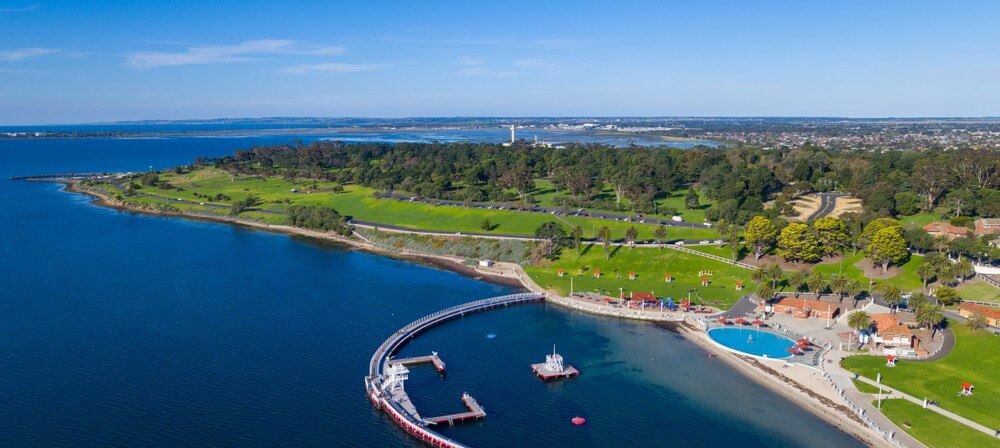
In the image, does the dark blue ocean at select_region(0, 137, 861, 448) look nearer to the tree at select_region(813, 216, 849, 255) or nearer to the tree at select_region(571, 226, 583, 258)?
the tree at select_region(571, 226, 583, 258)

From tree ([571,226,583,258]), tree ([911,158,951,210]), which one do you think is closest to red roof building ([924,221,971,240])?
tree ([911,158,951,210])

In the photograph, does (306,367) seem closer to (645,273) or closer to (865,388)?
Answer: (865,388)

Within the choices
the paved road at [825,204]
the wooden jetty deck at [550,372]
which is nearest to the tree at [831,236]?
the paved road at [825,204]

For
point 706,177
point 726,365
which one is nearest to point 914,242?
point 726,365

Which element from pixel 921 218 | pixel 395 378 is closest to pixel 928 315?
pixel 395 378

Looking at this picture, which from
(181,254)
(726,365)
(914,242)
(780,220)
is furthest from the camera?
(181,254)

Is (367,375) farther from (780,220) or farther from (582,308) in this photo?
(780,220)
